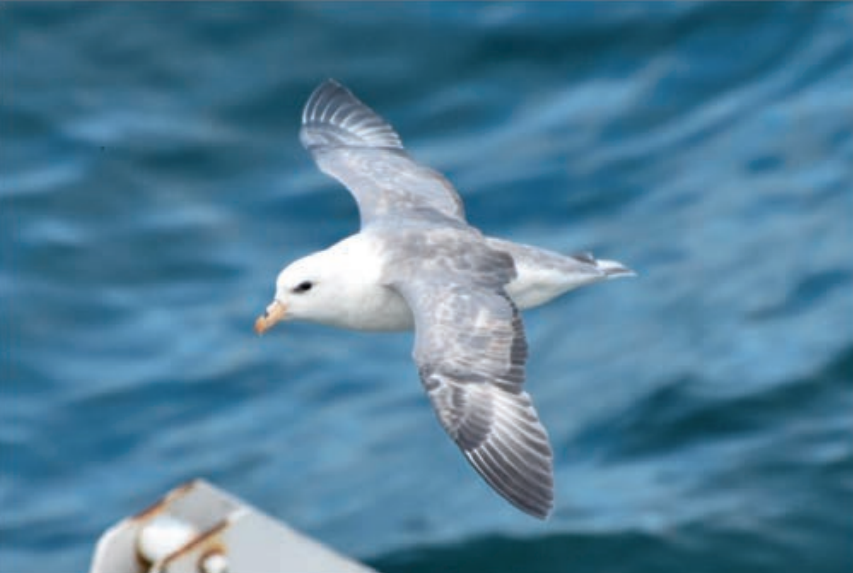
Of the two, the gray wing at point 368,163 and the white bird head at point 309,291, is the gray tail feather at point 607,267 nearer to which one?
the gray wing at point 368,163

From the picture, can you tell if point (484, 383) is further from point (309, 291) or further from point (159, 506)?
point (159, 506)

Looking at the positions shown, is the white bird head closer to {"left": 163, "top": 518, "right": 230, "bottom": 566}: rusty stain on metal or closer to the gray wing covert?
the gray wing covert

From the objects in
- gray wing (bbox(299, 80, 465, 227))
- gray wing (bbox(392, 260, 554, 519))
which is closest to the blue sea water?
gray wing (bbox(299, 80, 465, 227))

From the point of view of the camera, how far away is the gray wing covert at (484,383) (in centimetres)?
848

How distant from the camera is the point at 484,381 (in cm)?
893

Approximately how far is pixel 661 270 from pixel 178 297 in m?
4.49

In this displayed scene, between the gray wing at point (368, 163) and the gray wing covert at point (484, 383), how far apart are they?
1.20m

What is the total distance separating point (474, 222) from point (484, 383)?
10.6m

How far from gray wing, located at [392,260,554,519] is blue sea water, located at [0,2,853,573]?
5095mm

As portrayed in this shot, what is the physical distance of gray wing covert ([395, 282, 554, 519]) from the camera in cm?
848

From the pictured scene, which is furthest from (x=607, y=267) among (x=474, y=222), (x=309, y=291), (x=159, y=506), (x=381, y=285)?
(x=474, y=222)

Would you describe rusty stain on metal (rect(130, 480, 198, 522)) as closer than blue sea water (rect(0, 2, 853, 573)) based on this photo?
Yes

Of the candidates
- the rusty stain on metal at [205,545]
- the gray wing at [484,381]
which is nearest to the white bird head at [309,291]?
the gray wing at [484,381]

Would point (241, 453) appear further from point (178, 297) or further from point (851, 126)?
point (851, 126)
